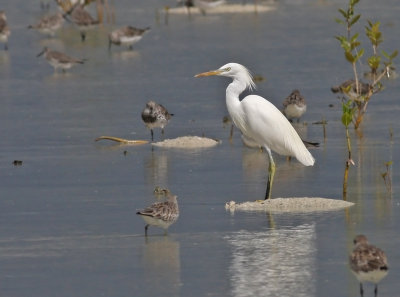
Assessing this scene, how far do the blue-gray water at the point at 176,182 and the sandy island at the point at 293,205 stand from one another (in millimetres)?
164

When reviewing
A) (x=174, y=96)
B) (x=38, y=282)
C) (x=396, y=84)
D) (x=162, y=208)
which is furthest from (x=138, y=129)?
(x=38, y=282)

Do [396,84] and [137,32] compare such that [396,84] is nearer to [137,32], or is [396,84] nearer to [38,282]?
[137,32]

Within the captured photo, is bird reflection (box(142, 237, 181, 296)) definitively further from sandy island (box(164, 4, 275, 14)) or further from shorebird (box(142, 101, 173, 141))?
sandy island (box(164, 4, 275, 14))

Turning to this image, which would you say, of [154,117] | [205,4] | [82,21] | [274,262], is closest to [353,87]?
[154,117]

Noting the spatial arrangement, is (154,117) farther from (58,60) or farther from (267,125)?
(58,60)

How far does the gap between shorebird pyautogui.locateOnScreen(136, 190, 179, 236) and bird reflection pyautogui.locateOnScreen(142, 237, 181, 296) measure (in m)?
0.15

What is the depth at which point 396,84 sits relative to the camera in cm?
2180

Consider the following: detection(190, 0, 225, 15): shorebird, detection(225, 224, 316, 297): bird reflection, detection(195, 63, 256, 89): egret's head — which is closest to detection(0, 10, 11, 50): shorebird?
detection(190, 0, 225, 15): shorebird

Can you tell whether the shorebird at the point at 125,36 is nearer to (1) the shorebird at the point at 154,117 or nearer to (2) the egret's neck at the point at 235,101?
(1) the shorebird at the point at 154,117

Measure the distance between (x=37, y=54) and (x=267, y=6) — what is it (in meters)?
10.7

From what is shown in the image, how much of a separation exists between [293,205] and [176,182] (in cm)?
206

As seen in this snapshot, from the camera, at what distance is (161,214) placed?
1084 cm

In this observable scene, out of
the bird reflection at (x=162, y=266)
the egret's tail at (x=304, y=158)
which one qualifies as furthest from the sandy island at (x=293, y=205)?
the bird reflection at (x=162, y=266)

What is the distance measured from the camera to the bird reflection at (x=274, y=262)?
912cm
